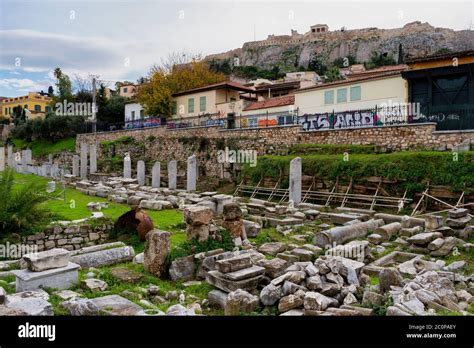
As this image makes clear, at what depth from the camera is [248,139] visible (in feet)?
94.5

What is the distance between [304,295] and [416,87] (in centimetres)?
2025

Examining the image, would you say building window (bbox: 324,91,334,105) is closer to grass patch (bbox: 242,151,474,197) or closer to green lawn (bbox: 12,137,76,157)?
grass patch (bbox: 242,151,474,197)

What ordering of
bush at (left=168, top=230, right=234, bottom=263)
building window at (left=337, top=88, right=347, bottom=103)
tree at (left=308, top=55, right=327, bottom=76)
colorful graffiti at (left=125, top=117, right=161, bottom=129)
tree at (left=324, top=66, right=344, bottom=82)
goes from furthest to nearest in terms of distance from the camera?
tree at (left=308, top=55, right=327, bottom=76)
tree at (left=324, top=66, right=344, bottom=82)
colorful graffiti at (left=125, top=117, right=161, bottom=129)
building window at (left=337, top=88, right=347, bottom=103)
bush at (left=168, top=230, right=234, bottom=263)

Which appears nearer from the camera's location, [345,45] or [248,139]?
[248,139]

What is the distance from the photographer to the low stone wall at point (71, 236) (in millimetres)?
12094

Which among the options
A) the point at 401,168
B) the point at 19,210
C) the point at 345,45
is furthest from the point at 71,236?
the point at 345,45

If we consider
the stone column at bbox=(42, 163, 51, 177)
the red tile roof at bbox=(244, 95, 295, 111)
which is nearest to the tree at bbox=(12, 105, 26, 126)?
the stone column at bbox=(42, 163, 51, 177)

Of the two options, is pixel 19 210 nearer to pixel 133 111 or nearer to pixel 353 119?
pixel 353 119

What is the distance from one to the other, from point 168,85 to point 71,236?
107 feet

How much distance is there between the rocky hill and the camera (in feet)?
273

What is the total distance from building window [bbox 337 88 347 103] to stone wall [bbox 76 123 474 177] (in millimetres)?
3800
